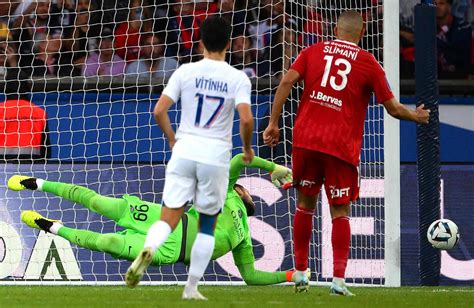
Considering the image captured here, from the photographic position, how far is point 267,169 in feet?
34.9

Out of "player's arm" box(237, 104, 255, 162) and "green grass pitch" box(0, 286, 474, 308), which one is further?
"green grass pitch" box(0, 286, 474, 308)

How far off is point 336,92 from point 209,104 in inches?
65.3

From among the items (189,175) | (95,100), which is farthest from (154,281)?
(189,175)

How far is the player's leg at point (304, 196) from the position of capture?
9266 millimetres

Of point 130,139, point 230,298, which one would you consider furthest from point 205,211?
point 130,139

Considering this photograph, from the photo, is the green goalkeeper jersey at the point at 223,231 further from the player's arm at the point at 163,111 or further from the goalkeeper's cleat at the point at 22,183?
the player's arm at the point at 163,111

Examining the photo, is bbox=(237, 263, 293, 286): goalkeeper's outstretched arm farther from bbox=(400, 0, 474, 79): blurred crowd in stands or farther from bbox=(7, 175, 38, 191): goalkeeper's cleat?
bbox=(400, 0, 474, 79): blurred crowd in stands

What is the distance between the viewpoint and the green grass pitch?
7.88 m

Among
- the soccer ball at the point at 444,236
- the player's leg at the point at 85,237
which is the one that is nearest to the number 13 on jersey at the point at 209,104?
the player's leg at the point at 85,237

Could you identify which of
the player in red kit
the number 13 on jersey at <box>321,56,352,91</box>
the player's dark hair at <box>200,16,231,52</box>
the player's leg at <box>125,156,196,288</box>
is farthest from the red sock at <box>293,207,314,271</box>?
the player's dark hair at <box>200,16,231,52</box>

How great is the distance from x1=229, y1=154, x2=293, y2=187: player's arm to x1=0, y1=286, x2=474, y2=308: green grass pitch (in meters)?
0.94

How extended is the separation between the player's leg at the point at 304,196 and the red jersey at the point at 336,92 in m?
0.12

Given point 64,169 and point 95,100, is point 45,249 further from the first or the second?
point 95,100

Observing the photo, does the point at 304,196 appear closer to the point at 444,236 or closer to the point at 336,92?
the point at 336,92
